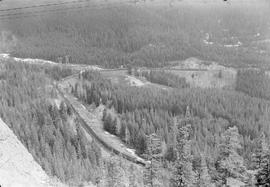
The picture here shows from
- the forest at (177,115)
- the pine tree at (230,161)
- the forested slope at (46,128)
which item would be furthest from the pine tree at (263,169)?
the forest at (177,115)

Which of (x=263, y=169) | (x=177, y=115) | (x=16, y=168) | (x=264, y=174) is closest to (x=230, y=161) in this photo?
(x=263, y=169)

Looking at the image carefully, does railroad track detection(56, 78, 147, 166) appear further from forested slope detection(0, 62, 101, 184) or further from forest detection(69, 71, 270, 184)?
forested slope detection(0, 62, 101, 184)

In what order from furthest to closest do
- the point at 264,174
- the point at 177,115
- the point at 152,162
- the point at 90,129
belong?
the point at 177,115, the point at 90,129, the point at 152,162, the point at 264,174

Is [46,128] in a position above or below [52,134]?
above

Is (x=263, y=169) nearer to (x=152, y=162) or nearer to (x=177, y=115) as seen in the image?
(x=152, y=162)

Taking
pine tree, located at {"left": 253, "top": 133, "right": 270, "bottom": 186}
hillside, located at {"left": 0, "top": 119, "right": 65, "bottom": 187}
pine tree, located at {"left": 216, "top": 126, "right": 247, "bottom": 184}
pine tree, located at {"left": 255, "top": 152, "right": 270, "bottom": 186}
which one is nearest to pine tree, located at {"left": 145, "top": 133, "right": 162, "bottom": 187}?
hillside, located at {"left": 0, "top": 119, "right": 65, "bottom": 187}

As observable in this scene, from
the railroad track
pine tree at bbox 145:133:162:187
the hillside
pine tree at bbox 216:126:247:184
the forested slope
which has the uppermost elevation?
pine tree at bbox 216:126:247:184
